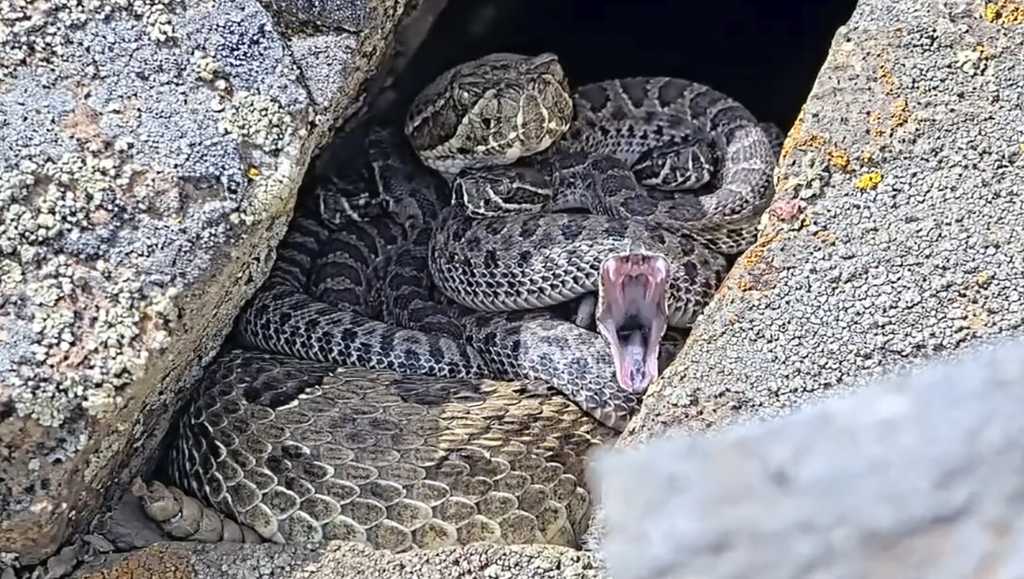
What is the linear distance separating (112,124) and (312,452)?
37.2 inches

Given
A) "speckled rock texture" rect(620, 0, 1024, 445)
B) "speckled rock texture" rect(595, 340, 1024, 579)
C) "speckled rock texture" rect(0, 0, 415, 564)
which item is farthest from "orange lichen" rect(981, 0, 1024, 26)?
"speckled rock texture" rect(595, 340, 1024, 579)

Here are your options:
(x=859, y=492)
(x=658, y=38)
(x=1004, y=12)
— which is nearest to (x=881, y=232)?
(x=1004, y=12)

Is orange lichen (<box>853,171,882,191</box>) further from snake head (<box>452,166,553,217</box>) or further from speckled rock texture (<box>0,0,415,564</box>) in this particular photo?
snake head (<box>452,166,553,217</box>)

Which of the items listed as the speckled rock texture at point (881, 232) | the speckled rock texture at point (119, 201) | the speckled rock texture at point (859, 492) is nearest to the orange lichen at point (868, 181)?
the speckled rock texture at point (881, 232)

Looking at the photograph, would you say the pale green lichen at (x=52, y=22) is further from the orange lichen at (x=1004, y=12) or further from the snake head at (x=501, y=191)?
the orange lichen at (x=1004, y=12)

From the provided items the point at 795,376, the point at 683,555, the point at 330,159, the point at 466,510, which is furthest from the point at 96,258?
the point at 330,159

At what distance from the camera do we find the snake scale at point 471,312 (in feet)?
10.8

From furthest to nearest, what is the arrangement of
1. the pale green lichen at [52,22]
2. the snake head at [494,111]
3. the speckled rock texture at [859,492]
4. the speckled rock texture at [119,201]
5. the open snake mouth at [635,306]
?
1. the snake head at [494,111]
2. the open snake mouth at [635,306]
3. the pale green lichen at [52,22]
4. the speckled rock texture at [119,201]
5. the speckled rock texture at [859,492]

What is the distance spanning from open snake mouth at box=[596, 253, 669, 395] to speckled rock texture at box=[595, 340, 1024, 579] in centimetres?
247

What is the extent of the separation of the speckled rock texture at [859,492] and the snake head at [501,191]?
310 cm

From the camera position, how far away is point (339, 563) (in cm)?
309

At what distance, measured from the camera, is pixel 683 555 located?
1.22m

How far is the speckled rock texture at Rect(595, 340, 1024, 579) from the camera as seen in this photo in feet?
3.83

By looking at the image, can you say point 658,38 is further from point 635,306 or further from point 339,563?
point 339,563
